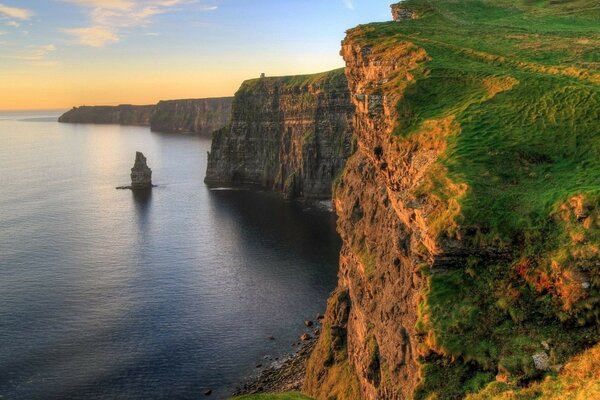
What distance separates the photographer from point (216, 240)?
399 feet

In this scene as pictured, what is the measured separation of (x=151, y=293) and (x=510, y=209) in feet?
240

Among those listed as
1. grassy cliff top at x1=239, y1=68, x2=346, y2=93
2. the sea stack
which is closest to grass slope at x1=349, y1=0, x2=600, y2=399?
grassy cliff top at x1=239, y1=68, x2=346, y2=93

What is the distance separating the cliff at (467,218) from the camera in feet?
82.4

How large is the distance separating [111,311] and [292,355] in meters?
32.2

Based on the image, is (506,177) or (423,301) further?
(506,177)

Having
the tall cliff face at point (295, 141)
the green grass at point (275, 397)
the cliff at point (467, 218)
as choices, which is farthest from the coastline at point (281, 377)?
the tall cliff face at point (295, 141)

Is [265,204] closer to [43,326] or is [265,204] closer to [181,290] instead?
[181,290]

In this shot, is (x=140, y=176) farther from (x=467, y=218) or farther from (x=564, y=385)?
(x=564, y=385)

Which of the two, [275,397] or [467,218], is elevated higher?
[467,218]

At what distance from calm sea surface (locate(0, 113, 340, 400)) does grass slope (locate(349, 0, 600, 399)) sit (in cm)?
4181

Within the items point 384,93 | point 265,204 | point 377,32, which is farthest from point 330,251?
point 384,93

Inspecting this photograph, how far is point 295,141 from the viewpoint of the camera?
184 m

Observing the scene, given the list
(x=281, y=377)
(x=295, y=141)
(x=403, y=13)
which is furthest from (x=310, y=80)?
(x=281, y=377)

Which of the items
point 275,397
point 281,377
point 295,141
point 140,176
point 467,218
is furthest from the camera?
point 140,176
